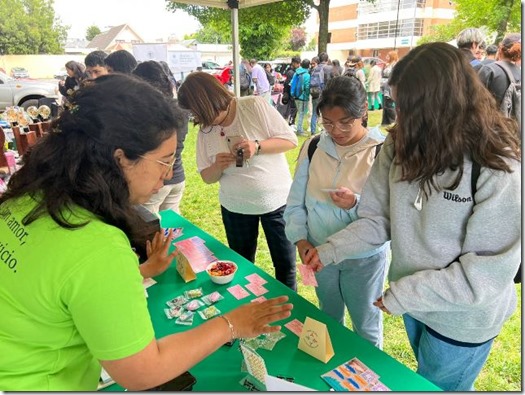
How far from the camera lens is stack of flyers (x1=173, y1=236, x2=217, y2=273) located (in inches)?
61.8

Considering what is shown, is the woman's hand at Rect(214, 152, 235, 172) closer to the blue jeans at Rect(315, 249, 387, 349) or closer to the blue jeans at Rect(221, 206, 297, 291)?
the blue jeans at Rect(221, 206, 297, 291)

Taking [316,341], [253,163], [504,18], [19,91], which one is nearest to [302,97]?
[504,18]

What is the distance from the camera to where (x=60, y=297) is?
26.6 inches

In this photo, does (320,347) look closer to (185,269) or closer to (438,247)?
(438,247)

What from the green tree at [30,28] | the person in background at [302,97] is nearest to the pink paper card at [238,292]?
the person in background at [302,97]

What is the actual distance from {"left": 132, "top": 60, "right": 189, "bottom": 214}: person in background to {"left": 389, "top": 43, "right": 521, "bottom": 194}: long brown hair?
1275mm

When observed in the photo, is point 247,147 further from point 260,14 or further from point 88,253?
point 260,14

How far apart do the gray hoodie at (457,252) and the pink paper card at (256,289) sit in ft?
1.53

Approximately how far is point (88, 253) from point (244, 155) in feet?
3.98

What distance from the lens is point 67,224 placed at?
71cm

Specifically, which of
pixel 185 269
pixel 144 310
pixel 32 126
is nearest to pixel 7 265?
pixel 144 310

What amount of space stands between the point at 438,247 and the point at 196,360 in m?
0.71

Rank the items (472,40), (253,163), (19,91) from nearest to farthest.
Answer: (253,163) → (472,40) → (19,91)

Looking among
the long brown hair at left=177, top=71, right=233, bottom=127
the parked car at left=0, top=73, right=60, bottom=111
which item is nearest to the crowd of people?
the long brown hair at left=177, top=71, right=233, bottom=127
